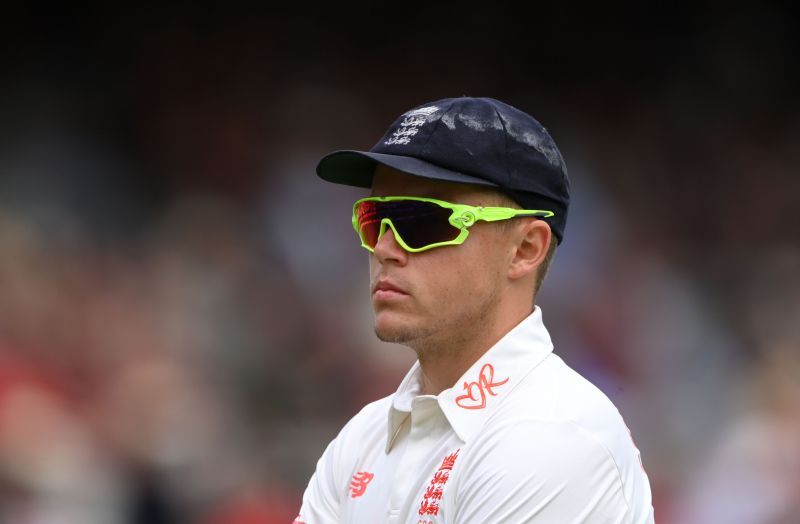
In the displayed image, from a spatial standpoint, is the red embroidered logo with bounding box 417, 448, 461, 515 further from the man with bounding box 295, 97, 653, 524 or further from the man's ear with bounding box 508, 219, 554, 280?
the man's ear with bounding box 508, 219, 554, 280

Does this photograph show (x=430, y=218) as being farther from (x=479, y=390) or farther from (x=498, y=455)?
(x=498, y=455)

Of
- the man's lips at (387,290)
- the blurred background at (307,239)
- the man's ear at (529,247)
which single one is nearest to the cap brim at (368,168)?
the man's ear at (529,247)

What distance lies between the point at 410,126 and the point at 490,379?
1.85 feet

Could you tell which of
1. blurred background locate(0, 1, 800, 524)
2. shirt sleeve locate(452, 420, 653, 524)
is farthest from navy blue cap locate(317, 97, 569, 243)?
blurred background locate(0, 1, 800, 524)

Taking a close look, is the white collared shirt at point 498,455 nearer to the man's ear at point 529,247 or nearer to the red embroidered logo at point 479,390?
the red embroidered logo at point 479,390

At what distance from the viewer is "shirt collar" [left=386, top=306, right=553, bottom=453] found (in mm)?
2258

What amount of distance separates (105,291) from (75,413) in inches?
23.9

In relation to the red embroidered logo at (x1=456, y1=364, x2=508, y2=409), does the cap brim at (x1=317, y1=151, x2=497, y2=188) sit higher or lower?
higher

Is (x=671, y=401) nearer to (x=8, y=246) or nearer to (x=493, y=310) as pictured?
(x=8, y=246)

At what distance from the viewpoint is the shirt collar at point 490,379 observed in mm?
2258

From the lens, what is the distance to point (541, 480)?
6.60 ft

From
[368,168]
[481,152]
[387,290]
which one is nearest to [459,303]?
[387,290]

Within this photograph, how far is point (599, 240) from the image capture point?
6137mm

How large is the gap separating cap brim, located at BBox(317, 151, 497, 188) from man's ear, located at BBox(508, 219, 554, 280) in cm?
15
